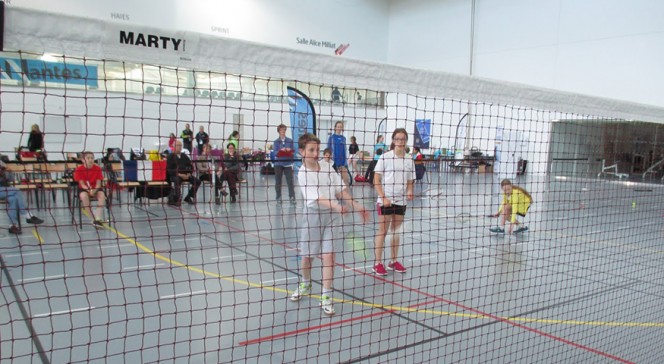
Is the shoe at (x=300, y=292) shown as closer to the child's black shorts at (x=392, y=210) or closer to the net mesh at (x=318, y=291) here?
the net mesh at (x=318, y=291)

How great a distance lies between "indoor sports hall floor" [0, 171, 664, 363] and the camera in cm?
334

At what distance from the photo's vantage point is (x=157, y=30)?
7.09ft

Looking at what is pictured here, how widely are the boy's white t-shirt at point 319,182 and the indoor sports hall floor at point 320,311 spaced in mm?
652

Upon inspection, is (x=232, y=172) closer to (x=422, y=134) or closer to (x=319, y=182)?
(x=422, y=134)

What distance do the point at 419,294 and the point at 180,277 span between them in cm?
254

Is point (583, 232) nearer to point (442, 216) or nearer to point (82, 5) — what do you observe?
point (442, 216)

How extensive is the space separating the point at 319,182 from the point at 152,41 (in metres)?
2.14

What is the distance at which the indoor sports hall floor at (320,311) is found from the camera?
3336 mm

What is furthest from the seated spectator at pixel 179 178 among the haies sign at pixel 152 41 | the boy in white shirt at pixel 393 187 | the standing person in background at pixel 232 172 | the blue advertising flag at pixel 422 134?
the haies sign at pixel 152 41

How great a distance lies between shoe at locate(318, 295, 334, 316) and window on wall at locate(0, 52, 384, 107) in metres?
1.69

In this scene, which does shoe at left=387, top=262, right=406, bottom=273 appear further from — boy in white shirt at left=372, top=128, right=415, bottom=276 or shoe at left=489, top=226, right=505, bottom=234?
shoe at left=489, top=226, right=505, bottom=234

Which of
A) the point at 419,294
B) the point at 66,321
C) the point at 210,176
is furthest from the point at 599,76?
the point at 66,321

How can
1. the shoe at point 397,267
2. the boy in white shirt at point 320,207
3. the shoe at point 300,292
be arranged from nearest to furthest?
the boy in white shirt at point 320,207
the shoe at point 300,292
the shoe at point 397,267

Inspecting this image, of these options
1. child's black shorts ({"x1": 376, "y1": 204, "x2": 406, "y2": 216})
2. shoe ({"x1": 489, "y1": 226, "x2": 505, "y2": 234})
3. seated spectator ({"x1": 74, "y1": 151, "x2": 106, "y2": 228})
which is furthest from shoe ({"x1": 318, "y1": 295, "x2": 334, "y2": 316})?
seated spectator ({"x1": 74, "y1": 151, "x2": 106, "y2": 228})
